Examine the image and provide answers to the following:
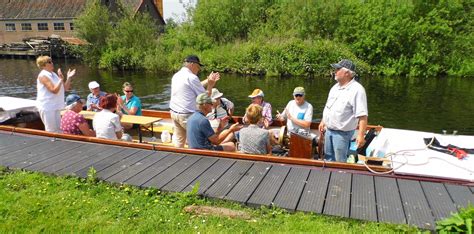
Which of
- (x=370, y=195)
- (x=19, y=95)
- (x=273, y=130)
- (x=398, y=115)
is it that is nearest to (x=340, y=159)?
(x=370, y=195)

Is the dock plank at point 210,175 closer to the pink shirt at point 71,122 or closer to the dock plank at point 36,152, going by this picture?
the dock plank at point 36,152

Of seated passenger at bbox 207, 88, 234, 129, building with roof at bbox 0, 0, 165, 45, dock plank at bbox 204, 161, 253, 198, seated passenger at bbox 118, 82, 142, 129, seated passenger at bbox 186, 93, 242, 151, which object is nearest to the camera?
dock plank at bbox 204, 161, 253, 198

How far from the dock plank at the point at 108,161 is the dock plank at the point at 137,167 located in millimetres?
324

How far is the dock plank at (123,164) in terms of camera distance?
4.94 metres

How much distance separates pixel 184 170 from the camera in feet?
16.6

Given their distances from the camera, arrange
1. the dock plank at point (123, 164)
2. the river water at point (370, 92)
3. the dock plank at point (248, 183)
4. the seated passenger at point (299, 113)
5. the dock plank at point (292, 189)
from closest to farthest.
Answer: the dock plank at point (292, 189) → the dock plank at point (248, 183) → the dock plank at point (123, 164) → the seated passenger at point (299, 113) → the river water at point (370, 92)

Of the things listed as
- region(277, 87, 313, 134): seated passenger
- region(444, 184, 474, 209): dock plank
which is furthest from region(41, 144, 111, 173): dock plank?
region(444, 184, 474, 209): dock plank

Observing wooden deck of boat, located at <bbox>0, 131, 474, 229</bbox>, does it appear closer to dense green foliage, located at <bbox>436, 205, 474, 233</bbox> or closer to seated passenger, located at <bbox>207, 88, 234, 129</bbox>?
dense green foliage, located at <bbox>436, 205, 474, 233</bbox>

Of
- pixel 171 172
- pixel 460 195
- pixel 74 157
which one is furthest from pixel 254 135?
pixel 74 157

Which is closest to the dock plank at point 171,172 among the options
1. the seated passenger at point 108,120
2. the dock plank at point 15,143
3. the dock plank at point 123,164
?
the dock plank at point 123,164

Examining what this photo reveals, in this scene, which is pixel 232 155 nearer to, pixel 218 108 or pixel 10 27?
pixel 218 108

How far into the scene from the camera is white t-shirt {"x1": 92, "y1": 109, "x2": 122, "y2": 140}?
6035 mm

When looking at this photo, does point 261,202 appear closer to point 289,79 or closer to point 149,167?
point 149,167

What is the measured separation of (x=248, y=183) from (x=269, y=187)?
0.93ft
